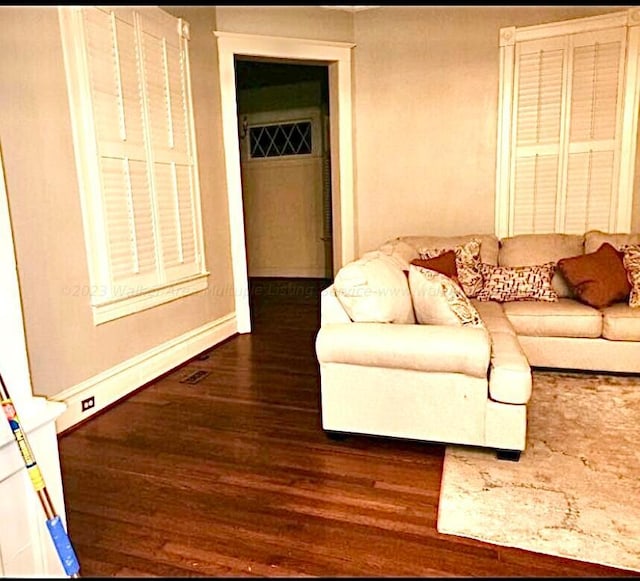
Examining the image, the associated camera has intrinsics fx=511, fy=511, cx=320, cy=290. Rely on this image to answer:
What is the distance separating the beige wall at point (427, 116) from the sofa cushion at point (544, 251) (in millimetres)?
875

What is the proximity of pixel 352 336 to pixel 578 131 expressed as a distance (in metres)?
3.33

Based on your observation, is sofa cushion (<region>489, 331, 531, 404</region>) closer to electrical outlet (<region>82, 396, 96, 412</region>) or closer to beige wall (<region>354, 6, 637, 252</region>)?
electrical outlet (<region>82, 396, 96, 412</region>)

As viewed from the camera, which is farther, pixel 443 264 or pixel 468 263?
pixel 468 263

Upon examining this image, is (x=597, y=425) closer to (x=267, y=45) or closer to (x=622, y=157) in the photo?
(x=622, y=157)

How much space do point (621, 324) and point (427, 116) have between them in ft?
8.76

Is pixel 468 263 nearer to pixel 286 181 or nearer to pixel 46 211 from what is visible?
pixel 46 211

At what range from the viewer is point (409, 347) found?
8.02ft

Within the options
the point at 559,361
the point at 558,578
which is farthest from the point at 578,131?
the point at 558,578

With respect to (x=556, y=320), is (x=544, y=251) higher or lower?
higher

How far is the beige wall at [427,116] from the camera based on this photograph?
4730 millimetres

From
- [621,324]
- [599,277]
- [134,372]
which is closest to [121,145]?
[134,372]

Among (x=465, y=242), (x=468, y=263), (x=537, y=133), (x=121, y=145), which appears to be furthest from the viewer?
(x=537, y=133)

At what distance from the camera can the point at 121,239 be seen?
3311 mm

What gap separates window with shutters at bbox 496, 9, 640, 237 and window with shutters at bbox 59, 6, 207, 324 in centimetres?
287
